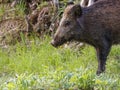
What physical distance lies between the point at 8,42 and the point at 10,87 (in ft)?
16.2

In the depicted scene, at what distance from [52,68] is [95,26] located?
105 cm

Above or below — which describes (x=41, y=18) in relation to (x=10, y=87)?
below

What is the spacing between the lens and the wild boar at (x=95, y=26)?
838 cm

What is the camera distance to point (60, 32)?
834 centimetres

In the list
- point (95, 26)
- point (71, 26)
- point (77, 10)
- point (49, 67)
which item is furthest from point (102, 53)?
point (49, 67)

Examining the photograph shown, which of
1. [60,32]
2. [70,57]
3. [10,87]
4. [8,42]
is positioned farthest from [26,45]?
[10,87]

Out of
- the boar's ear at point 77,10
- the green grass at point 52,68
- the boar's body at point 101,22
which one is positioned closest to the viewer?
the green grass at point 52,68

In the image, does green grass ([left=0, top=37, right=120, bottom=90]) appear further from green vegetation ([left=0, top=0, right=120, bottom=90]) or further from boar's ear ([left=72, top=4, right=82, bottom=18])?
boar's ear ([left=72, top=4, right=82, bottom=18])

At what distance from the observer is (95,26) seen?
849cm

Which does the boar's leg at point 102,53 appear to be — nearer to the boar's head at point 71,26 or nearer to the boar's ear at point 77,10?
the boar's head at point 71,26

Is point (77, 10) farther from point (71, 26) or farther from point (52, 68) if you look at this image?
point (52, 68)

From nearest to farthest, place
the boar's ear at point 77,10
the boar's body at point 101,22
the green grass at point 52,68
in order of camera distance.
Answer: the green grass at point 52,68 → the boar's ear at point 77,10 → the boar's body at point 101,22

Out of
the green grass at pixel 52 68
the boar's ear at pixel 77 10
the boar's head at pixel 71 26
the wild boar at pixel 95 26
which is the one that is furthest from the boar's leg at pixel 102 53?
the boar's ear at pixel 77 10

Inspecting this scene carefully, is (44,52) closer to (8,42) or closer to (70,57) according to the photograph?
(70,57)
